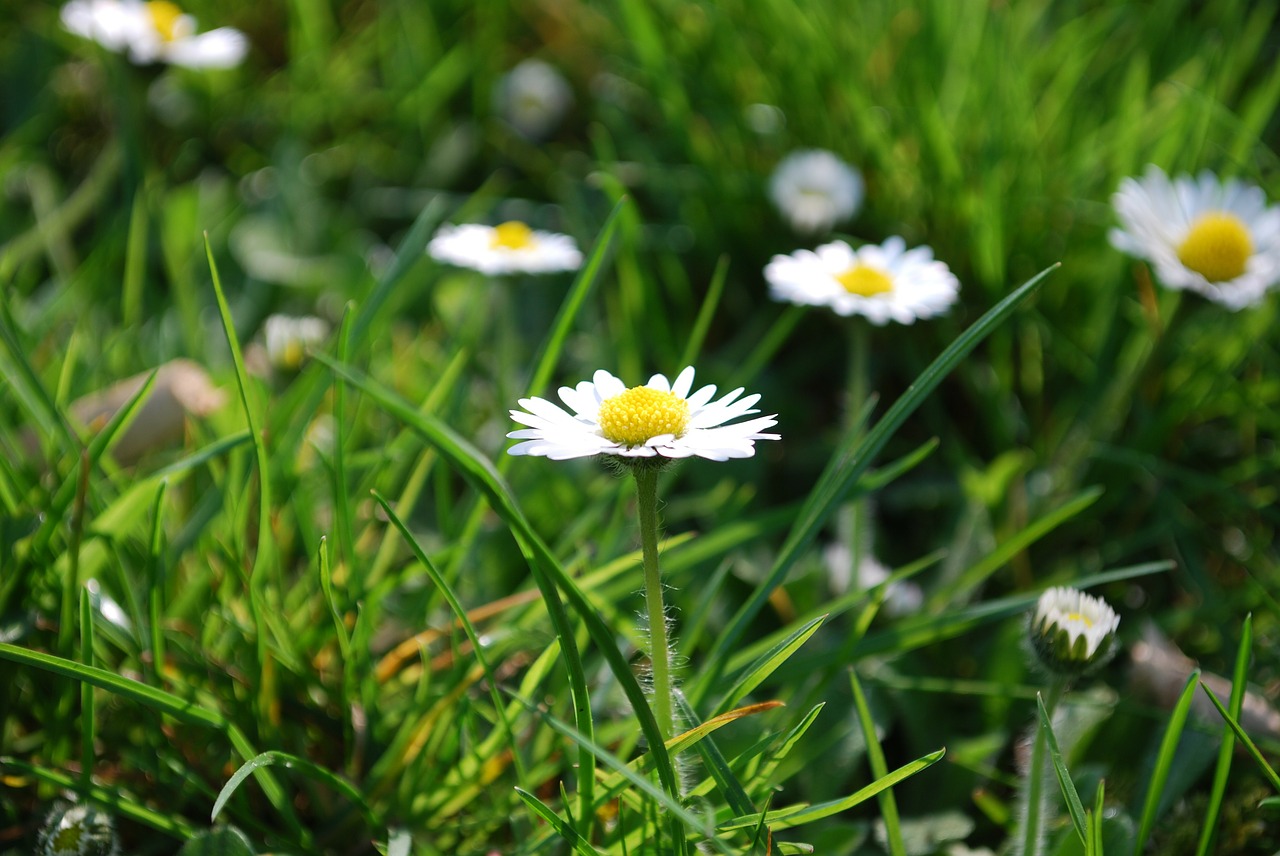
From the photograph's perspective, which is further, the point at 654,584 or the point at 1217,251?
the point at 1217,251

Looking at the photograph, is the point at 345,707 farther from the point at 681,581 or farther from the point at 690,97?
the point at 690,97

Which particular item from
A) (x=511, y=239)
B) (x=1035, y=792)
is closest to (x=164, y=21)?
(x=511, y=239)

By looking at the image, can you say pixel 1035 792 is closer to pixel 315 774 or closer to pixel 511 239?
pixel 315 774

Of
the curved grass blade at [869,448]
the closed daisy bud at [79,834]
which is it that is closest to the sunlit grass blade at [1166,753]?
the curved grass blade at [869,448]

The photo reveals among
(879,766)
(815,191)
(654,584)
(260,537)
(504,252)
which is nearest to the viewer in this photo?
(654,584)

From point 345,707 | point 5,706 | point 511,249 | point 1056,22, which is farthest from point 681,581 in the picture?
point 1056,22

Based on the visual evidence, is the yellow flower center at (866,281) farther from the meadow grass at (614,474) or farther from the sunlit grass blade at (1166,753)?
the sunlit grass blade at (1166,753)
